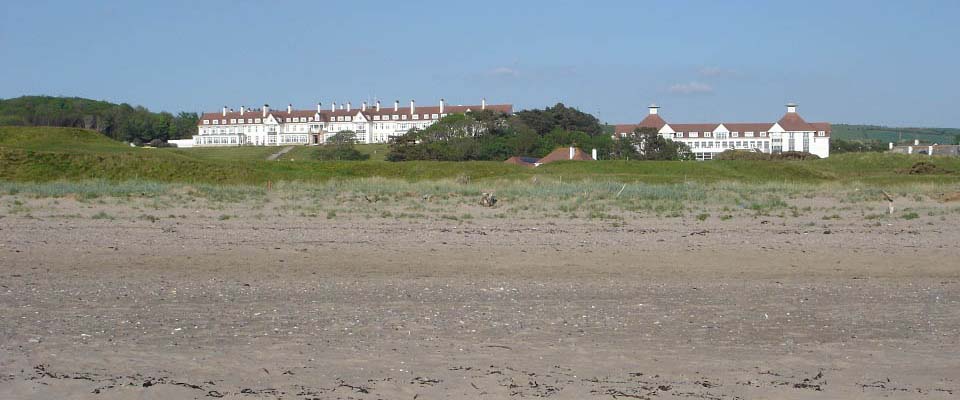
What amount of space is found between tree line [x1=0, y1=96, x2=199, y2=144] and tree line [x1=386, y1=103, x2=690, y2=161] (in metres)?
44.5

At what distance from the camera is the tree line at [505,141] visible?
277ft

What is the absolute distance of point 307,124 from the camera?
13900cm

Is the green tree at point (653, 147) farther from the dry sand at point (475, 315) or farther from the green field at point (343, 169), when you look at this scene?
the dry sand at point (475, 315)

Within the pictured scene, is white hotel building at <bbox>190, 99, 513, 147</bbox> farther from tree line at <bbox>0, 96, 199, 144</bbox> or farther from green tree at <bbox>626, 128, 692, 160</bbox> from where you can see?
green tree at <bbox>626, 128, 692, 160</bbox>

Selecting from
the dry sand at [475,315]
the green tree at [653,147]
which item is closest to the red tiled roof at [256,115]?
the green tree at [653,147]

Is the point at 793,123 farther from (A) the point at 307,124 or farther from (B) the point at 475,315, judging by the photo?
(B) the point at 475,315

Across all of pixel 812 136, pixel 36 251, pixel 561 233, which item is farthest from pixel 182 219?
pixel 812 136

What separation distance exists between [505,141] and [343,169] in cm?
3916

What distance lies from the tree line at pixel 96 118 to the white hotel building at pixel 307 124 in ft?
22.0

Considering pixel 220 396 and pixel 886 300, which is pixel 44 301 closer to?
pixel 220 396

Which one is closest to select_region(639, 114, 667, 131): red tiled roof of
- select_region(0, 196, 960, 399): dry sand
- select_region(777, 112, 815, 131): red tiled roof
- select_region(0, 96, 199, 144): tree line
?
select_region(777, 112, 815, 131): red tiled roof

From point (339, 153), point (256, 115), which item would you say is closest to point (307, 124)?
point (256, 115)

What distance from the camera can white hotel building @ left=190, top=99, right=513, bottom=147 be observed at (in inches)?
5428

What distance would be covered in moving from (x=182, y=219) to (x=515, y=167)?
3558 cm
